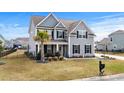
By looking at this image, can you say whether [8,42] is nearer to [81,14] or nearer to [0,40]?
[0,40]

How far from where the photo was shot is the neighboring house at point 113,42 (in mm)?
10412

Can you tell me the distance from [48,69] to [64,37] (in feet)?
12.4

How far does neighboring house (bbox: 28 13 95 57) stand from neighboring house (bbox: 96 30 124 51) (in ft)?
2.29

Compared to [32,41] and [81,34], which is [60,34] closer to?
[81,34]

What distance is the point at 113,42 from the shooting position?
36.1ft

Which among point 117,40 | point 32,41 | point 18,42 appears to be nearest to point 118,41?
point 117,40

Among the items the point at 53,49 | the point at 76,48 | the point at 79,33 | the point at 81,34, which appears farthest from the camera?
the point at 79,33

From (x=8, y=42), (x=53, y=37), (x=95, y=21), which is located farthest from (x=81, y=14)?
(x=53, y=37)

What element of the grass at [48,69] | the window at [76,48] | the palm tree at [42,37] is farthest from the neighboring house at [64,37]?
the grass at [48,69]

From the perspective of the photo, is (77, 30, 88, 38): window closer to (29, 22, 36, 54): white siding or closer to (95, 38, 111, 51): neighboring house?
(95, 38, 111, 51): neighboring house

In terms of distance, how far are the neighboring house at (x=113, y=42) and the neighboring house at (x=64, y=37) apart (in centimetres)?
70
